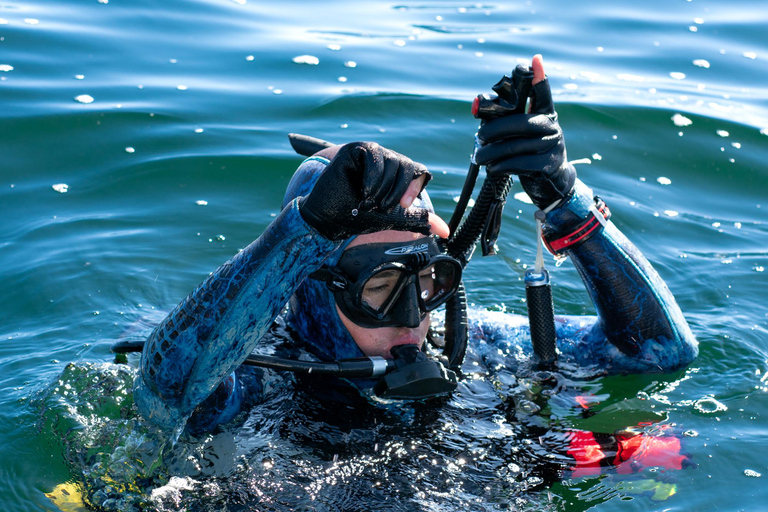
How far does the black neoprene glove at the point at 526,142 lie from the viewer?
9.01 feet

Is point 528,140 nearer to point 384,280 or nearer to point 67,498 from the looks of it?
point 384,280

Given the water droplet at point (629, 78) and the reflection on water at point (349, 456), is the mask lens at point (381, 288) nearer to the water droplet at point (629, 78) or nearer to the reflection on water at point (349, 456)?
the reflection on water at point (349, 456)

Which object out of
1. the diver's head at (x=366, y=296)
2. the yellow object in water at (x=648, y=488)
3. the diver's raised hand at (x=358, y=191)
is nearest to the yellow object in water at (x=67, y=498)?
the diver's head at (x=366, y=296)

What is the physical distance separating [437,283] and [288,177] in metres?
2.88

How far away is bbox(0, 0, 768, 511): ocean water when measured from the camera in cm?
284

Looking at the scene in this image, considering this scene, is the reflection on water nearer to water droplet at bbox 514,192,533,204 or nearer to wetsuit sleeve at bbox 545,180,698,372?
wetsuit sleeve at bbox 545,180,698,372

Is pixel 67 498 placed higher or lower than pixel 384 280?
lower

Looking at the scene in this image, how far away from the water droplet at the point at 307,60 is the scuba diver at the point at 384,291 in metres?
4.51

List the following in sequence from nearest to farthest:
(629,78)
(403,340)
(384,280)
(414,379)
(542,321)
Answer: (414,379)
(384,280)
(403,340)
(542,321)
(629,78)

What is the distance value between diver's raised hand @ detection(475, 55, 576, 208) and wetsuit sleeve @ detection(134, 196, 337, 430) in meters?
0.75

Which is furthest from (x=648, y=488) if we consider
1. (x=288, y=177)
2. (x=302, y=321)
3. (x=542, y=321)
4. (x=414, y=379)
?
(x=288, y=177)

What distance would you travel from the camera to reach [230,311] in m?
2.37

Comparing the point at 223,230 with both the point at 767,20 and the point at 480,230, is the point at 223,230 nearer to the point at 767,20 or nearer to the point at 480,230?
the point at 480,230

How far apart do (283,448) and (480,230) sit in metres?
1.09
